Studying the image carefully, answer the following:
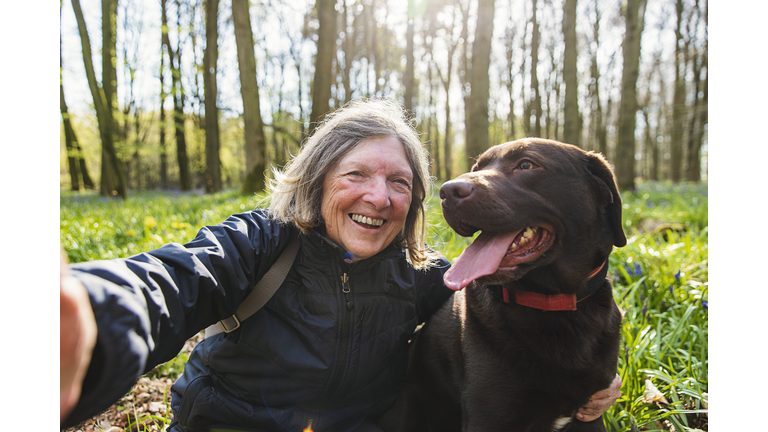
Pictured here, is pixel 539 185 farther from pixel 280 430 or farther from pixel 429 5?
pixel 429 5

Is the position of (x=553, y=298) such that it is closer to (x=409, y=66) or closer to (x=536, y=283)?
(x=536, y=283)

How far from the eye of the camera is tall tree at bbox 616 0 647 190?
9430mm

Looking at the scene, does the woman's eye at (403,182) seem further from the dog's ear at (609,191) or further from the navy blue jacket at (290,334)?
the dog's ear at (609,191)

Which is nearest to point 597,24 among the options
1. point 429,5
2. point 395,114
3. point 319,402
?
point 429,5

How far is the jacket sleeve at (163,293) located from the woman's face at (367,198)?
27 centimetres

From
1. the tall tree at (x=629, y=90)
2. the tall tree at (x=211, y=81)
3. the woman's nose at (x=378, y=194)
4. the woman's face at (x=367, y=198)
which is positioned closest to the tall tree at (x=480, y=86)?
the tall tree at (x=629, y=90)

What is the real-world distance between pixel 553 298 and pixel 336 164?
1.18 meters

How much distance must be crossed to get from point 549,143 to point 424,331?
3.83ft

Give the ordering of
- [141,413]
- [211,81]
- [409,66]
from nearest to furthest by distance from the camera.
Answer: [141,413] → [211,81] → [409,66]

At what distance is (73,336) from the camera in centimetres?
78

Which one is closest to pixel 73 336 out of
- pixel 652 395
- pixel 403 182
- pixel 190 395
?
pixel 190 395

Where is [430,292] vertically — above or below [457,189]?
below

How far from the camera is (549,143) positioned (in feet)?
5.89

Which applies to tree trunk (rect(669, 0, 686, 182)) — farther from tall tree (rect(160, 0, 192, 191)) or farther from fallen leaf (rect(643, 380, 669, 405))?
tall tree (rect(160, 0, 192, 191))
